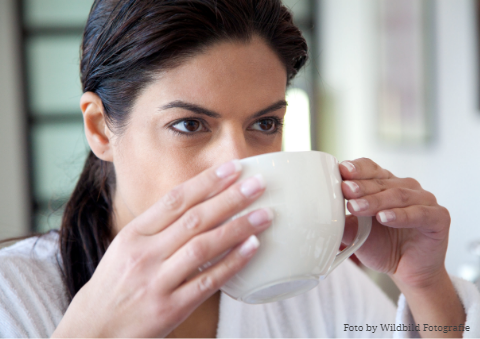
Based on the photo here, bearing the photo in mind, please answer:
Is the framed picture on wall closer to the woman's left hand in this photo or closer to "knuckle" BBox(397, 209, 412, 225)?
the woman's left hand

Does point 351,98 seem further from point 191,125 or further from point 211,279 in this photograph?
point 211,279

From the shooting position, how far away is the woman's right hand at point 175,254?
550 mm

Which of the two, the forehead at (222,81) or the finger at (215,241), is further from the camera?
the forehead at (222,81)

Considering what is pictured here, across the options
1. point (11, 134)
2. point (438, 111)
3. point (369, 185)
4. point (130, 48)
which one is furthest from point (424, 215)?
point (11, 134)

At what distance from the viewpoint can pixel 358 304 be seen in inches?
44.2

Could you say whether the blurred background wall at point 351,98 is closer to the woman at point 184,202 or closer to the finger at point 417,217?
the woman at point 184,202

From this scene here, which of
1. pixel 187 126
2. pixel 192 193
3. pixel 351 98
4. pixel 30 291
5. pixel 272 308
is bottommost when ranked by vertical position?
pixel 272 308

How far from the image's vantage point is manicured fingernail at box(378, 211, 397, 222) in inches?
28.0

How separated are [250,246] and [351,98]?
2993 mm

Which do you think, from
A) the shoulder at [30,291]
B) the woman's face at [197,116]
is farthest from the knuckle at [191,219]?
the shoulder at [30,291]

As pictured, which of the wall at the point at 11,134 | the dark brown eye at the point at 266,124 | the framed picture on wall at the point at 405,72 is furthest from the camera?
the wall at the point at 11,134

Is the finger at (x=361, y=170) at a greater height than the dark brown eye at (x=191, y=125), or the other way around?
the dark brown eye at (x=191, y=125)

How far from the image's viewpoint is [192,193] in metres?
0.57

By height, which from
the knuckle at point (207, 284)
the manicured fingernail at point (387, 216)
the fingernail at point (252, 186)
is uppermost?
the fingernail at point (252, 186)
